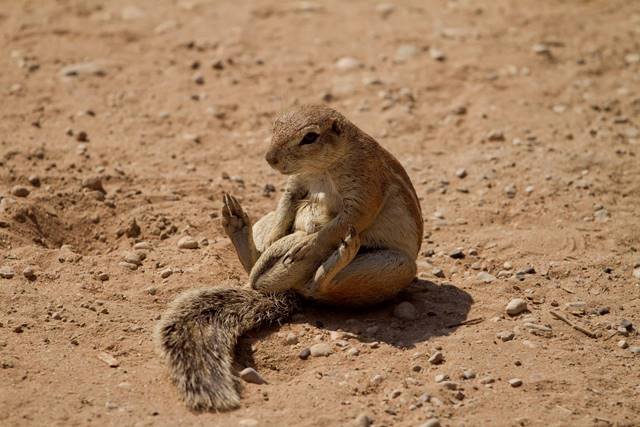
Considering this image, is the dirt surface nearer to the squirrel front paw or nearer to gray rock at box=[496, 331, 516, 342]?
gray rock at box=[496, 331, 516, 342]

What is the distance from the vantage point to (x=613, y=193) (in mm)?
6781

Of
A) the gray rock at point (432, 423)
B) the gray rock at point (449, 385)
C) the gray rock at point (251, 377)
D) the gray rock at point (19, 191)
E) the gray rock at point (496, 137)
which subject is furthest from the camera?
the gray rock at point (496, 137)

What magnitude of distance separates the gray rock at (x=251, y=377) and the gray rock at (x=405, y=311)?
3.35 feet

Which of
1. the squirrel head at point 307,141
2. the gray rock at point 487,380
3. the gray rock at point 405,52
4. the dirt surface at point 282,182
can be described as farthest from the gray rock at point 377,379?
the gray rock at point 405,52

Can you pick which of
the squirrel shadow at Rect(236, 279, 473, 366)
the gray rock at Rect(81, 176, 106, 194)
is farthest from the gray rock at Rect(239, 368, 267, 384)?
the gray rock at Rect(81, 176, 106, 194)

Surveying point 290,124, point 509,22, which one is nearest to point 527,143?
point 509,22

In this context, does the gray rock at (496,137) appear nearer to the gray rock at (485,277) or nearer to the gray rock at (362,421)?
the gray rock at (485,277)

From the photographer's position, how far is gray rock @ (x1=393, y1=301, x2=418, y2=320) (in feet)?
17.0

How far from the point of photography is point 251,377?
452cm

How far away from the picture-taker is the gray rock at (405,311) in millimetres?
5168

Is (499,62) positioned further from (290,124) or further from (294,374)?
(294,374)

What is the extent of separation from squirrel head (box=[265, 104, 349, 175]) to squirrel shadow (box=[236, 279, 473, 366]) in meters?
0.87

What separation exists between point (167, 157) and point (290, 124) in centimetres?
261

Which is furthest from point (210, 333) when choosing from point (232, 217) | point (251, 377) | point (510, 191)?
point (510, 191)
